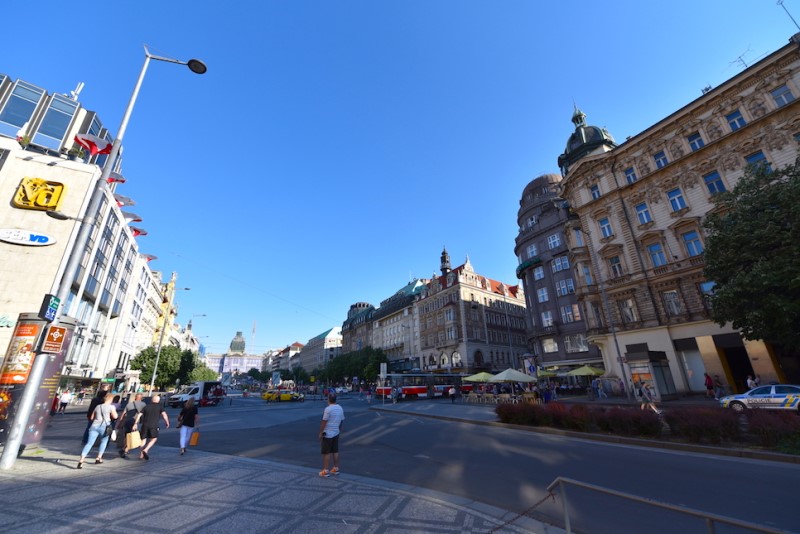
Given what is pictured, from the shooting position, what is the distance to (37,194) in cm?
3216

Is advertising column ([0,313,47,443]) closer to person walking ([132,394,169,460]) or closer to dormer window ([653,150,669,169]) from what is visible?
person walking ([132,394,169,460])

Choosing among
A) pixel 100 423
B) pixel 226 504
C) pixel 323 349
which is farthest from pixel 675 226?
pixel 323 349

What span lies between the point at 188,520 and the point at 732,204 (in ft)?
85.9

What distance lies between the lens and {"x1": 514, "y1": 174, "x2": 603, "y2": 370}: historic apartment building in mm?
42000

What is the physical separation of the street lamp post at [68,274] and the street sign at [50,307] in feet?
0.36

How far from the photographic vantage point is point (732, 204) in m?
18.5

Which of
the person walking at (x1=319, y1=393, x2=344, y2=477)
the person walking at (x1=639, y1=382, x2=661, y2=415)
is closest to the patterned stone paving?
the person walking at (x1=319, y1=393, x2=344, y2=477)

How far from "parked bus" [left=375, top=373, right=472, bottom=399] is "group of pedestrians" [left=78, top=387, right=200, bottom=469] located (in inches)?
1248

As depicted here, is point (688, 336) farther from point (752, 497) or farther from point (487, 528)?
point (487, 528)

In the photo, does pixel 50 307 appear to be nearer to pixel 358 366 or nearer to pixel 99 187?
pixel 99 187

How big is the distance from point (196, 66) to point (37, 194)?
3533cm

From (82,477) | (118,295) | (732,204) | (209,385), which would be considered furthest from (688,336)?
(118,295)

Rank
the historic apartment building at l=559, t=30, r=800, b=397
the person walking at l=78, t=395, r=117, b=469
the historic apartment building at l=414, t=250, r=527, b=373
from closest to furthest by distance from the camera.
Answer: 1. the person walking at l=78, t=395, r=117, b=469
2. the historic apartment building at l=559, t=30, r=800, b=397
3. the historic apartment building at l=414, t=250, r=527, b=373

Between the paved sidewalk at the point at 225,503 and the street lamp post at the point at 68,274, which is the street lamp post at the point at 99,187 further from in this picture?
the paved sidewalk at the point at 225,503
